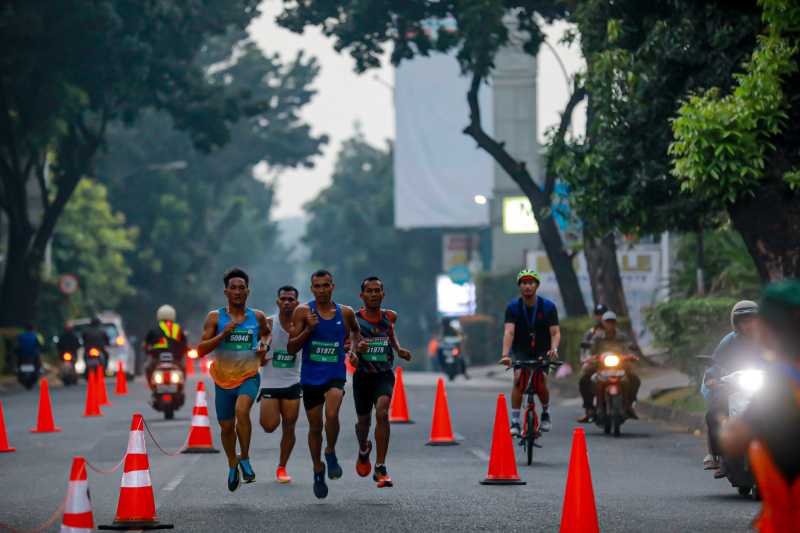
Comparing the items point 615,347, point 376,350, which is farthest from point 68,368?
point 376,350

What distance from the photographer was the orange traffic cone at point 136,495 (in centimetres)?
1165

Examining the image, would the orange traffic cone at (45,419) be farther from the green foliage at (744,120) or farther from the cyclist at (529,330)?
the green foliage at (744,120)

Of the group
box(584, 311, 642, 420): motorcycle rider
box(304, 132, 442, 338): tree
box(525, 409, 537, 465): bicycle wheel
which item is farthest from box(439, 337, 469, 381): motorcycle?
box(304, 132, 442, 338): tree

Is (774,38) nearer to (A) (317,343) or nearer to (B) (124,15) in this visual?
(A) (317,343)

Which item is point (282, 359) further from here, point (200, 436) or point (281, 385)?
point (200, 436)

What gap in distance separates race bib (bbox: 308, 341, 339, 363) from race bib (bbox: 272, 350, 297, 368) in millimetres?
745

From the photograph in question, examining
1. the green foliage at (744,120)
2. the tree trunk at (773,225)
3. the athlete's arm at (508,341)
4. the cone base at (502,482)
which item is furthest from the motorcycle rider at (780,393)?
the tree trunk at (773,225)

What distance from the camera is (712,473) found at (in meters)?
16.4

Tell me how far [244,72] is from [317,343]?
79.1 metres

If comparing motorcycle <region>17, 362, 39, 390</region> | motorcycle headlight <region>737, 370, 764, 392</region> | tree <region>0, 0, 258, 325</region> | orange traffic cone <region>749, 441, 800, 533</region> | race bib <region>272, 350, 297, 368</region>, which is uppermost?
tree <region>0, 0, 258, 325</region>

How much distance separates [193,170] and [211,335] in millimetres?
73788

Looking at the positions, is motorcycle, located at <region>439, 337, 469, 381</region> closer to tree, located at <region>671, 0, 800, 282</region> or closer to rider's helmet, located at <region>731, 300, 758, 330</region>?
tree, located at <region>671, 0, 800, 282</region>

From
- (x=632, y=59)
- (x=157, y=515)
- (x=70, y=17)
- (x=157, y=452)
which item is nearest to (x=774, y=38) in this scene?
(x=632, y=59)

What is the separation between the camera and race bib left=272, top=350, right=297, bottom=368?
47.2 ft
